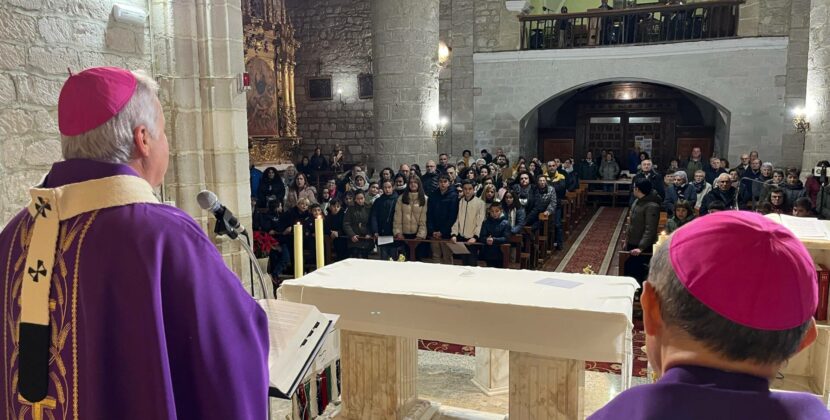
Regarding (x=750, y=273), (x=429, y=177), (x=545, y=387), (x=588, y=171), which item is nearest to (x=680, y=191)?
(x=429, y=177)

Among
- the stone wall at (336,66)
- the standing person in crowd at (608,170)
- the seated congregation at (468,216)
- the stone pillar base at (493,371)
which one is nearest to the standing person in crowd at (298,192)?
the seated congregation at (468,216)

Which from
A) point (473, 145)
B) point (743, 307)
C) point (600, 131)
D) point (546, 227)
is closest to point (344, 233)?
point (546, 227)

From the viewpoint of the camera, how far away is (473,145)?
1641 cm

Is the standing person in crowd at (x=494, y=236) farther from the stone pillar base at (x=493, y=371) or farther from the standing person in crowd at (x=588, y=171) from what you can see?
the standing person in crowd at (x=588, y=171)

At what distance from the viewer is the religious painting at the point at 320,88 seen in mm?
17250

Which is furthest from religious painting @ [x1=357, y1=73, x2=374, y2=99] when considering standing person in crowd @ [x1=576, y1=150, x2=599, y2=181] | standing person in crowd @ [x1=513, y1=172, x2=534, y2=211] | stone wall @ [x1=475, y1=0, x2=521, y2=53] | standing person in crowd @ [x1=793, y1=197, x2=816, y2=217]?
standing person in crowd @ [x1=793, y1=197, x2=816, y2=217]

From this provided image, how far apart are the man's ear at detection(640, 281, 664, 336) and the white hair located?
1.24m

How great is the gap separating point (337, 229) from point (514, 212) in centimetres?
235

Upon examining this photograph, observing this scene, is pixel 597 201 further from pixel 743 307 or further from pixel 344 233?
pixel 743 307

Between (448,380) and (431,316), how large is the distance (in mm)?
1693

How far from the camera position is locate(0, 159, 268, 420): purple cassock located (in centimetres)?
148

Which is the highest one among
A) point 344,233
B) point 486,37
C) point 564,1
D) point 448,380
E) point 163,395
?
point 564,1

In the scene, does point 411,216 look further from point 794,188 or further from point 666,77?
point 666,77

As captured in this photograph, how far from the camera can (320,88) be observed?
17.3 metres
